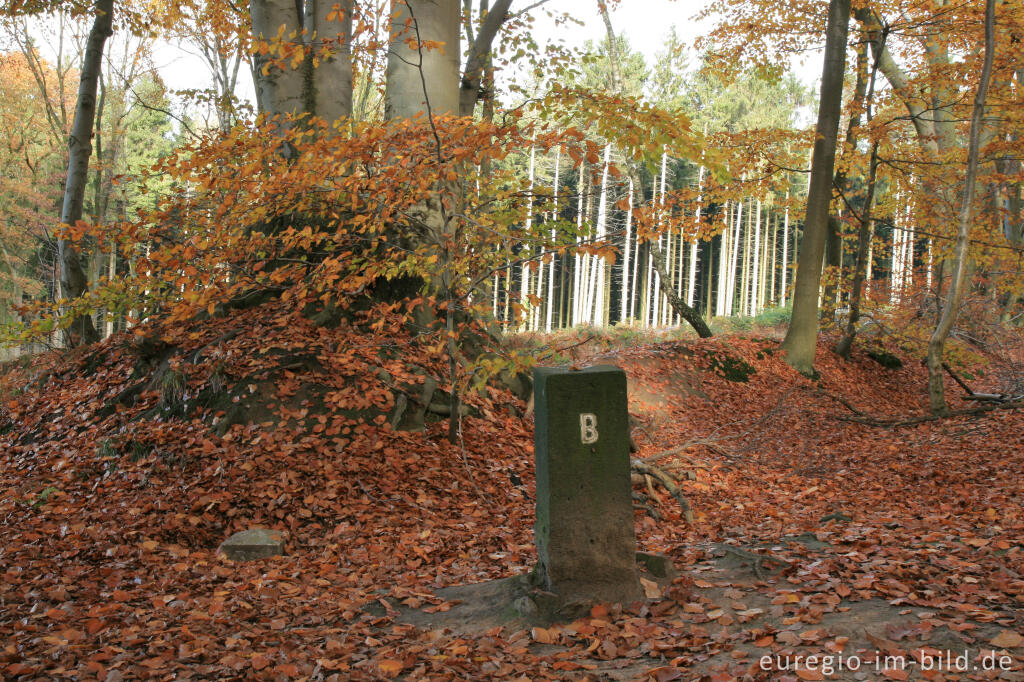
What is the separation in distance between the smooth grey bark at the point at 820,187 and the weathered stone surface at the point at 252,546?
1147 centimetres

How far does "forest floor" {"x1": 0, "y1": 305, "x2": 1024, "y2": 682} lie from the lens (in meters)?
3.43

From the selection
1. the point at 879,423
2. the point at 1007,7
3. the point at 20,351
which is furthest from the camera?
the point at 20,351

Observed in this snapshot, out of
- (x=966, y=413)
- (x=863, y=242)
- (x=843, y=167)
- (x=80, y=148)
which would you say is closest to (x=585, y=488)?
(x=966, y=413)

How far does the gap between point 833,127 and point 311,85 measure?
10.4m

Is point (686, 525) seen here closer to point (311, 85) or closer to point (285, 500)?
point (285, 500)

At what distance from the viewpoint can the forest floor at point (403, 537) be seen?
3434 mm

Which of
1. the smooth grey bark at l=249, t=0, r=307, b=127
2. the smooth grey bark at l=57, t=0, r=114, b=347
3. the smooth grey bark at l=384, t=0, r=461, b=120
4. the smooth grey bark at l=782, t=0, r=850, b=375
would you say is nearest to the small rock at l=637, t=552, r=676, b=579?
the smooth grey bark at l=384, t=0, r=461, b=120

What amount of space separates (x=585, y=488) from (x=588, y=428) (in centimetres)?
37

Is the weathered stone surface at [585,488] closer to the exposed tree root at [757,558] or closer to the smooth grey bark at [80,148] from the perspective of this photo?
the exposed tree root at [757,558]

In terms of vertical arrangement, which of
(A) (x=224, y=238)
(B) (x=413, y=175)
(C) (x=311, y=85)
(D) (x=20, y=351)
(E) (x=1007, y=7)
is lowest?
(D) (x=20, y=351)

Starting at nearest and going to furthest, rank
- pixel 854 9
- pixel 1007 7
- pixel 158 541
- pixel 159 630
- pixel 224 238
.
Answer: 1. pixel 159 630
2. pixel 158 541
3. pixel 224 238
4. pixel 1007 7
5. pixel 854 9

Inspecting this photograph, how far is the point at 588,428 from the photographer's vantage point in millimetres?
4012

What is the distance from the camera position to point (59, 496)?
6.27 meters

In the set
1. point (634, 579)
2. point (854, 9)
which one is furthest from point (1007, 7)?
point (634, 579)
